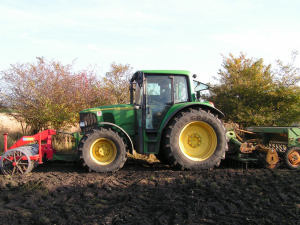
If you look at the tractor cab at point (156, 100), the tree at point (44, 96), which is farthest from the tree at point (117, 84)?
the tractor cab at point (156, 100)

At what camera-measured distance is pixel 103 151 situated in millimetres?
5586

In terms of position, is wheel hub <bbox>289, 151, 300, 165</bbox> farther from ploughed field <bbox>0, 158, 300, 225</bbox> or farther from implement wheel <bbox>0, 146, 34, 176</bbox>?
implement wheel <bbox>0, 146, 34, 176</bbox>

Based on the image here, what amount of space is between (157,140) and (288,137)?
2.93 meters

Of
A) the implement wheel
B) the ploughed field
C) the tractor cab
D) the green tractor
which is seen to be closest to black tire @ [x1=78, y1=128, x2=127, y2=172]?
the green tractor

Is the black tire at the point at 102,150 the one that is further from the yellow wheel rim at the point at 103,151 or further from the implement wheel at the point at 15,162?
the implement wheel at the point at 15,162

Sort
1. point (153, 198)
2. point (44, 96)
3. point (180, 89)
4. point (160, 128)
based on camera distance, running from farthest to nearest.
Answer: point (44, 96) → point (180, 89) → point (160, 128) → point (153, 198)

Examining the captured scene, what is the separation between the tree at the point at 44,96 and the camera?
8852 millimetres

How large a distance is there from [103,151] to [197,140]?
2.05m

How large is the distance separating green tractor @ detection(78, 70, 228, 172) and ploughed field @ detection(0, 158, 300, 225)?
0.38m

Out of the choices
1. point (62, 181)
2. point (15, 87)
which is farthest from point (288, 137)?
point (15, 87)

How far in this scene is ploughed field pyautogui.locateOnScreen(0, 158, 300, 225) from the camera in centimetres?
327

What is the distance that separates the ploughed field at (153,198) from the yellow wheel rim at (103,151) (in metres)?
0.37

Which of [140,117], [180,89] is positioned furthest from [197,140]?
[140,117]

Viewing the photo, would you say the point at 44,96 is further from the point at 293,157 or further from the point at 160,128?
the point at 293,157
